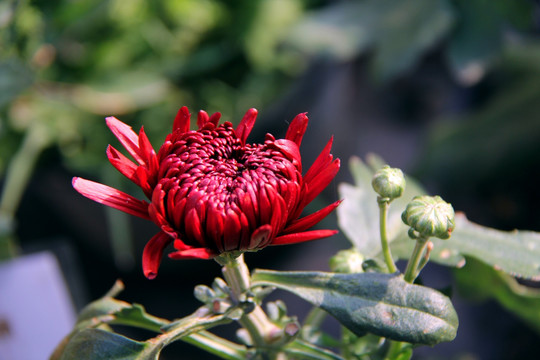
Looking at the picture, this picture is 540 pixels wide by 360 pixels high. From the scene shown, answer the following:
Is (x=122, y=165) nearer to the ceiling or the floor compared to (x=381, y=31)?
nearer to the floor

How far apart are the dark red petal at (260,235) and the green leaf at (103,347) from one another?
0.30ft

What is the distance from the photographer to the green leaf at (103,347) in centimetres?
31

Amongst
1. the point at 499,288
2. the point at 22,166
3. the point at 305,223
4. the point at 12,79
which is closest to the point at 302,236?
the point at 305,223

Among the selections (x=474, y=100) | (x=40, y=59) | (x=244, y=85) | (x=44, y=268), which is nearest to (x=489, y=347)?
(x=474, y=100)

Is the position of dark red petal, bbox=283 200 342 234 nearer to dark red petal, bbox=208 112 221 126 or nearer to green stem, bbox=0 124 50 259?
dark red petal, bbox=208 112 221 126

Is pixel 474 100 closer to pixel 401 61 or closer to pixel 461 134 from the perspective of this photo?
pixel 461 134

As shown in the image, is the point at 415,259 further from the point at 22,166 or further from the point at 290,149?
the point at 22,166

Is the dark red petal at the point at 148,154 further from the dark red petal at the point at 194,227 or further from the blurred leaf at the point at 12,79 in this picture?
the blurred leaf at the point at 12,79

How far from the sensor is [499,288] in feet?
1.56

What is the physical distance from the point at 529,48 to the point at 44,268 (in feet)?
2.83

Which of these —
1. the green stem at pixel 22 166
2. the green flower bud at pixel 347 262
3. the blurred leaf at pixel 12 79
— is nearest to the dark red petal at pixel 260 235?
the green flower bud at pixel 347 262

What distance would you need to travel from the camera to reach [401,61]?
80cm

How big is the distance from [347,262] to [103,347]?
0.16m

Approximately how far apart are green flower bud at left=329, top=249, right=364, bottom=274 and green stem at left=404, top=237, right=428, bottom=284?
5 cm
